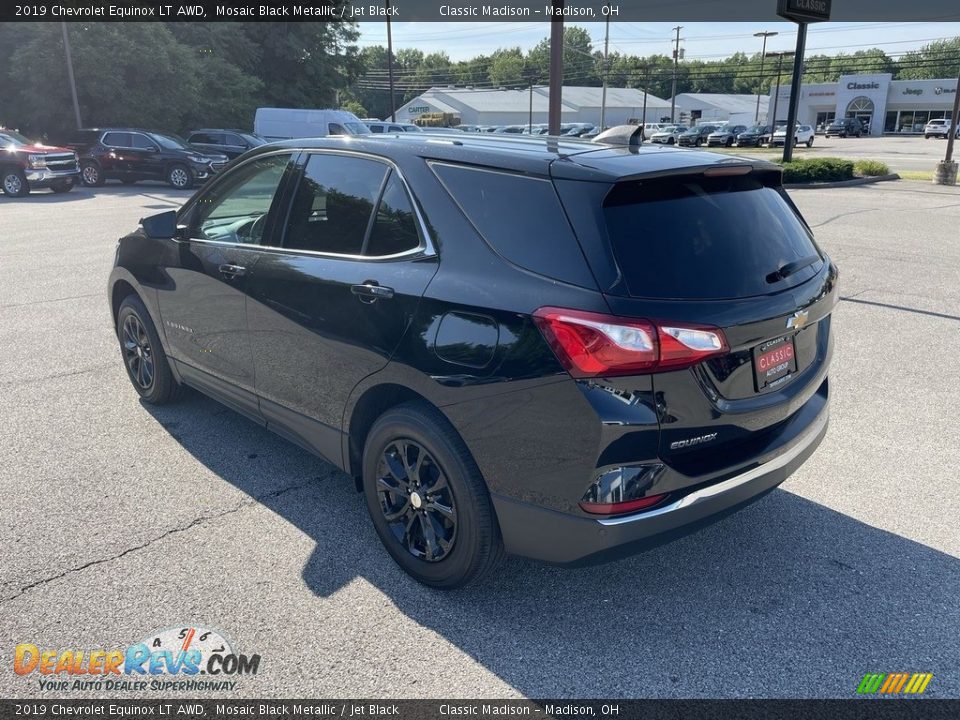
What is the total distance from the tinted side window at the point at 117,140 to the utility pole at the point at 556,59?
51.0 ft

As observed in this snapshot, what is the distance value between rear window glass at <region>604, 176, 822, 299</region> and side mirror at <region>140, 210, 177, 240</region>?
2984 millimetres

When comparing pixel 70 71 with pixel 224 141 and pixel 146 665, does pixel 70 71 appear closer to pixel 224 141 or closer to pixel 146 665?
pixel 224 141

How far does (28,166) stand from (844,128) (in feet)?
245

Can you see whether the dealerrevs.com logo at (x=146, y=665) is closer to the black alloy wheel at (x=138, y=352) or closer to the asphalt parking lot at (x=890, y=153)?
the black alloy wheel at (x=138, y=352)

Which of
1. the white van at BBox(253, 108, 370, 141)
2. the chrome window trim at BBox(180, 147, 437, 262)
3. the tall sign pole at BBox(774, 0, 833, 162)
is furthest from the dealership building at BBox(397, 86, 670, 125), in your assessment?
the chrome window trim at BBox(180, 147, 437, 262)

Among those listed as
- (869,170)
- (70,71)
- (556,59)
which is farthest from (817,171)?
(70,71)

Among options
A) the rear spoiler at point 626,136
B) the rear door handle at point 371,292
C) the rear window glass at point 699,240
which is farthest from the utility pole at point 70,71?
the rear window glass at point 699,240

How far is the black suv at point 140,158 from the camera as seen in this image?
74.9 feet

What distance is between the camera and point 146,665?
279cm

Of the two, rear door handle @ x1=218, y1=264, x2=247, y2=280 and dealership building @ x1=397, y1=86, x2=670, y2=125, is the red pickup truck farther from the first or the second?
dealership building @ x1=397, y1=86, x2=670, y2=125

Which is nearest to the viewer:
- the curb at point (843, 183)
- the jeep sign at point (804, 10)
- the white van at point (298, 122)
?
the jeep sign at point (804, 10)

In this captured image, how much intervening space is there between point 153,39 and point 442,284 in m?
34.1

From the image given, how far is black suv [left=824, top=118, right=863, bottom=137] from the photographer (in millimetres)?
74125

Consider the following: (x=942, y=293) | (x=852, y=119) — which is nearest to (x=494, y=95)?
(x=852, y=119)
